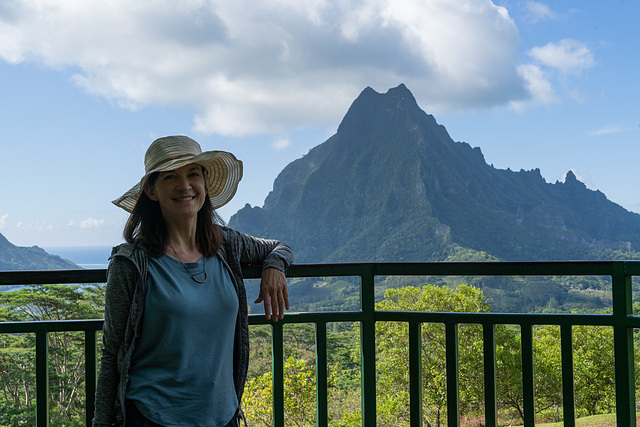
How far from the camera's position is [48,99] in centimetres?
8994

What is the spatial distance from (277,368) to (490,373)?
752 mm

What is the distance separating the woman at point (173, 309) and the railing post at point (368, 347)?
0.53m

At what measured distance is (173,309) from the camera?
4.12 ft

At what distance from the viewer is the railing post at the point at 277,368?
72.0 inches

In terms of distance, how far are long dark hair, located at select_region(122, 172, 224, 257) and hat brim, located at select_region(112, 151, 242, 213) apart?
4cm

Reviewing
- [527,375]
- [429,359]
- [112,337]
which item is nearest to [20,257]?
[429,359]

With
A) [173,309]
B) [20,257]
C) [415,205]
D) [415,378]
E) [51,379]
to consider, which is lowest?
[51,379]

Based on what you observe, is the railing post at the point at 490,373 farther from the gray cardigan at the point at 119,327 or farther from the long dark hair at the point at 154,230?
the gray cardigan at the point at 119,327

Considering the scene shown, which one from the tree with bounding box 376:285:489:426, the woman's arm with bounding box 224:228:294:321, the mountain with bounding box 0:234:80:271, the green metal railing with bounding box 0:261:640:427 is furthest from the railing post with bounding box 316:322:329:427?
the mountain with bounding box 0:234:80:271

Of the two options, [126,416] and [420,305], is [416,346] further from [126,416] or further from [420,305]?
[420,305]

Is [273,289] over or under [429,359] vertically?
over

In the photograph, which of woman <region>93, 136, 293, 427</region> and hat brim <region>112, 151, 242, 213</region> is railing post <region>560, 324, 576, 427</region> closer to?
woman <region>93, 136, 293, 427</region>

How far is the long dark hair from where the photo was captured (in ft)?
4.41

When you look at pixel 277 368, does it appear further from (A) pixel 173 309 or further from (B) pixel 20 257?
(B) pixel 20 257
